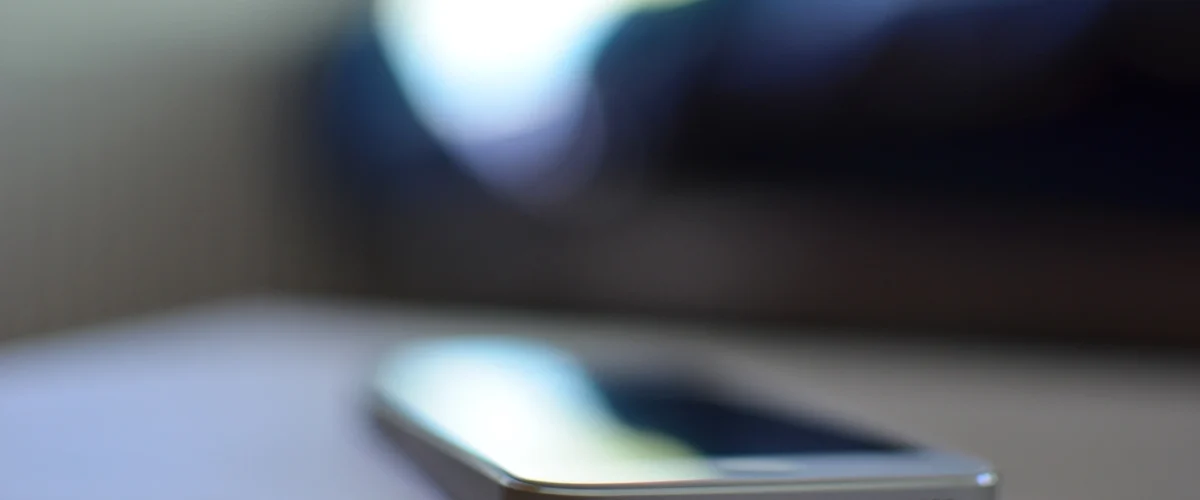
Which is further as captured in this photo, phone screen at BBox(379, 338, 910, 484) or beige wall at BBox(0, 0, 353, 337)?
beige wall at BBox(0, 0, 353, 337)

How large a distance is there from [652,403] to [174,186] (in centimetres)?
42

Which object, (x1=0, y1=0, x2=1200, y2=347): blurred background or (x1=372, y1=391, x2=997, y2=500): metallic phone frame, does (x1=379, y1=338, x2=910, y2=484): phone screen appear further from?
(x1=0, y1=0, x2=1200, y2=347): blurred background

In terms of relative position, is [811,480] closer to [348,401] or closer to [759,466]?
[759,466]

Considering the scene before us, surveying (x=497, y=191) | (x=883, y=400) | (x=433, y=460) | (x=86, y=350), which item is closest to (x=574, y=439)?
(x=433, y=460)

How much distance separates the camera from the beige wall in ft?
1.77

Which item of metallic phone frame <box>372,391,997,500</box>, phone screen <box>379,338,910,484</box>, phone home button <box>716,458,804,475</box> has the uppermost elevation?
phone screen <box>379,338,910,484</box>

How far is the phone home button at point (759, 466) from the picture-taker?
0.24 m

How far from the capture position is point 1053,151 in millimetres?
561

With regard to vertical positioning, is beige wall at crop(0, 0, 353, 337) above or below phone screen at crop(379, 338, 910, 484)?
above

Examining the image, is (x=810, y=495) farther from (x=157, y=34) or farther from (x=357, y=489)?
(x=157, y=34)

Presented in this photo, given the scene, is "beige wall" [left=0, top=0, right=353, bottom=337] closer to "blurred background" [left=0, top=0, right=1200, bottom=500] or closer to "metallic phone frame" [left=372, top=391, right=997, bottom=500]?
"blurred background" [left=0, top=0, right=1200, bottom=500]

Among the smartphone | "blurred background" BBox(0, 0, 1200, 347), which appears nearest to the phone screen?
the smartphone

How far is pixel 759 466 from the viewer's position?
0.80 ft

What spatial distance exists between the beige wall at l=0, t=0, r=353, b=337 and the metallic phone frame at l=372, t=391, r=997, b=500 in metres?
0.40
